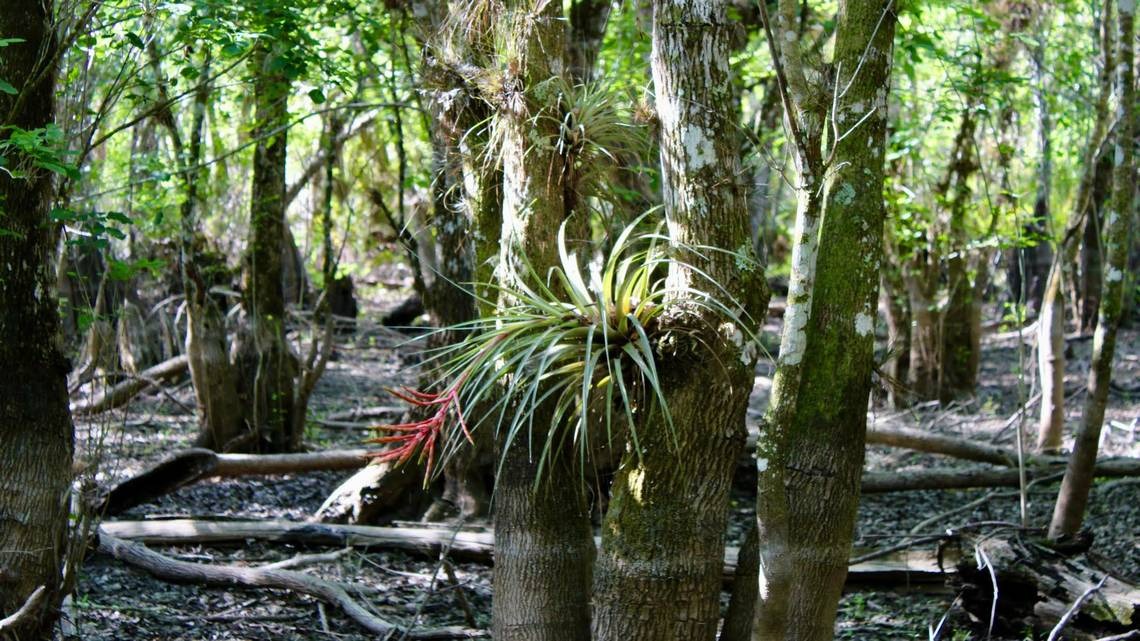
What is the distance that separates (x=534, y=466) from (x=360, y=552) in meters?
2.45

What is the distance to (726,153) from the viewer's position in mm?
4102

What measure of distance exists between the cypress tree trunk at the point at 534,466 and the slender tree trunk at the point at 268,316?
430 cm

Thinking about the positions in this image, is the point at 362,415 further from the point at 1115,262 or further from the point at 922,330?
the point at 1115,262

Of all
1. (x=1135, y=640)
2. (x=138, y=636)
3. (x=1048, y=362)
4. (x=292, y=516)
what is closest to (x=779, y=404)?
(x=1135, y=640)

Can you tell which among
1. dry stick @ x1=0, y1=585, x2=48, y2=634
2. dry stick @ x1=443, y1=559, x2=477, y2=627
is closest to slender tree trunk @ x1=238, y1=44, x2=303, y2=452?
dry stick @ x1=443, y1=559, x2=477, y2=627

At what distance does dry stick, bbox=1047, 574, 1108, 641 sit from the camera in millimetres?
4570

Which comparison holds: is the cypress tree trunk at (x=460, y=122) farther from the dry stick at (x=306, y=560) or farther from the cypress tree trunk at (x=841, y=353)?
the cypress tree trunk at (x=841, y=353)

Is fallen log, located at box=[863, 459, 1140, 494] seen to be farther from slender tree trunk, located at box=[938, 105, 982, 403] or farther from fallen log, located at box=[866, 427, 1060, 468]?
slender tree trunk, located at box=[938, 105, 982, 403]

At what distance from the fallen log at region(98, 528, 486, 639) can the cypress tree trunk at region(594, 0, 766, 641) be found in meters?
1.80

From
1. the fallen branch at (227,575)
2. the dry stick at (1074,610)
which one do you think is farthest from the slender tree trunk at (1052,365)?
the fallen branch at (227,575)

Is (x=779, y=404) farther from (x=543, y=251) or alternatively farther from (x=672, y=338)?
(x=543, y=251)

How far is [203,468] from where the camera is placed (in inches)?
303

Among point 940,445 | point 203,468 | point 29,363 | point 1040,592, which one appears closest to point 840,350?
point 1040,592

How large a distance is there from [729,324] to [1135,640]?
2.38 meters
